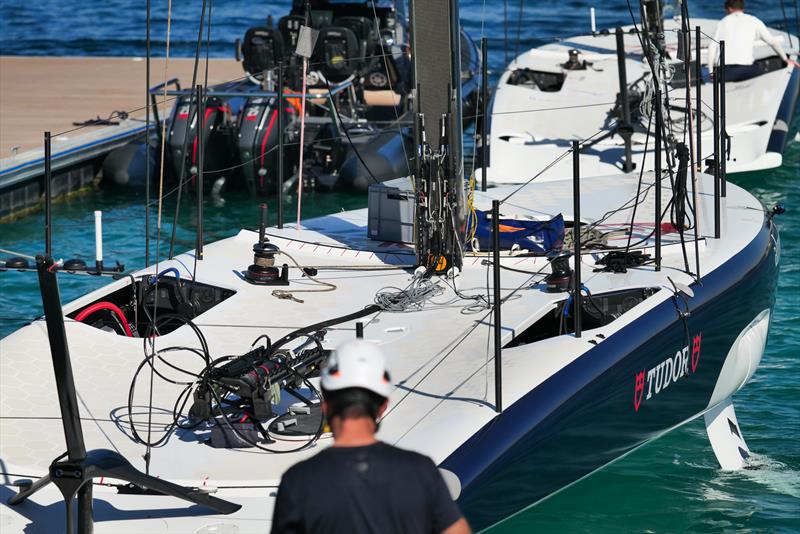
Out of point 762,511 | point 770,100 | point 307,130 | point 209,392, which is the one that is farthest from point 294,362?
point 770,100

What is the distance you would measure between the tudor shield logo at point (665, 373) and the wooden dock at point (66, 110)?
6349 mm

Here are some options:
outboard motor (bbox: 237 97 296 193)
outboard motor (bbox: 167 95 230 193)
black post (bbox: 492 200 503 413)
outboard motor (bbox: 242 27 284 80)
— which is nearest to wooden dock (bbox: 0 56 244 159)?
outboard motor (bbox: 242 27 284 80)

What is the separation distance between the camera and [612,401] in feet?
19.3

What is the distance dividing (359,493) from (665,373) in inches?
148

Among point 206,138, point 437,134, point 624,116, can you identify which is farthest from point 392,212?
point 206,138

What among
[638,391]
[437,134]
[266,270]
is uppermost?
[437,134]

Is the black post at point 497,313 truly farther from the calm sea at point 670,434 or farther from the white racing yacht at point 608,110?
the white racing yacht at point 608,110

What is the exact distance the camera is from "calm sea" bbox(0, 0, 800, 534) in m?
6.57

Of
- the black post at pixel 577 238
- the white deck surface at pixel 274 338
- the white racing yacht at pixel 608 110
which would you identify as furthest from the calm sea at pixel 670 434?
the black post at pixel 577 238

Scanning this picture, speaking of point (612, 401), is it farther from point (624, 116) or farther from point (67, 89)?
point (67, 89)

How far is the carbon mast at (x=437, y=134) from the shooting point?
22.7 feet

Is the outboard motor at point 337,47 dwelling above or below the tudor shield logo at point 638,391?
above

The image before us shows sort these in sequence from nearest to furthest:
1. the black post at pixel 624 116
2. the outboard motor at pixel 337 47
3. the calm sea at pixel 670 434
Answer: the calm sea at pixel 670 434 < the black post at pixel 624 116 < the outboard motor at pixel 337 47

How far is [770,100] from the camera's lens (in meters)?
14.3
